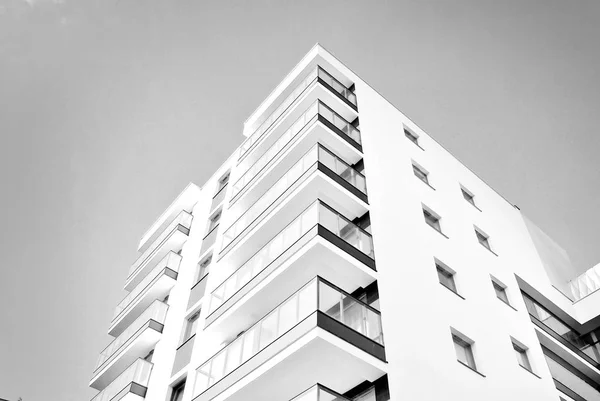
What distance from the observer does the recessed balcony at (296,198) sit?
639 inches

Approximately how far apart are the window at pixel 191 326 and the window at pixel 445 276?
8969mm

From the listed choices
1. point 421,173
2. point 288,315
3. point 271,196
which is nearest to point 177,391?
point 271,196

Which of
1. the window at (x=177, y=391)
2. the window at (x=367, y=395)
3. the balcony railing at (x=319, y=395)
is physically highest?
the window at (x=177, y=391)

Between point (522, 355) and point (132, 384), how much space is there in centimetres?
1342

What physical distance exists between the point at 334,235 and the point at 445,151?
487 inches

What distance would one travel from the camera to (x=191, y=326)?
63.9 ft

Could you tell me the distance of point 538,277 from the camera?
22.8 metres

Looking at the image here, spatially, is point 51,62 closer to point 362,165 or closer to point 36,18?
point 36,18

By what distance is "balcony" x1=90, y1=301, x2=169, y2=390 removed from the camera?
2044cm

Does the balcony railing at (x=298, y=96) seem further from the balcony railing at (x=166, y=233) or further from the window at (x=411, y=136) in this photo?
the balcony railing at (x=166, y=233)

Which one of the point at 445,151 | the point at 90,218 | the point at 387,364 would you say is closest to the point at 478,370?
the point at 387,364

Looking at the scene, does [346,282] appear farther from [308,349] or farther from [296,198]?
[296,198]

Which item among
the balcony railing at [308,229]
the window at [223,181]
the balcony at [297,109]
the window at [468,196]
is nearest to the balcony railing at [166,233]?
the window at [223,181]

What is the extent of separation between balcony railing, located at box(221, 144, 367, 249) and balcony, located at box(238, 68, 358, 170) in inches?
154
